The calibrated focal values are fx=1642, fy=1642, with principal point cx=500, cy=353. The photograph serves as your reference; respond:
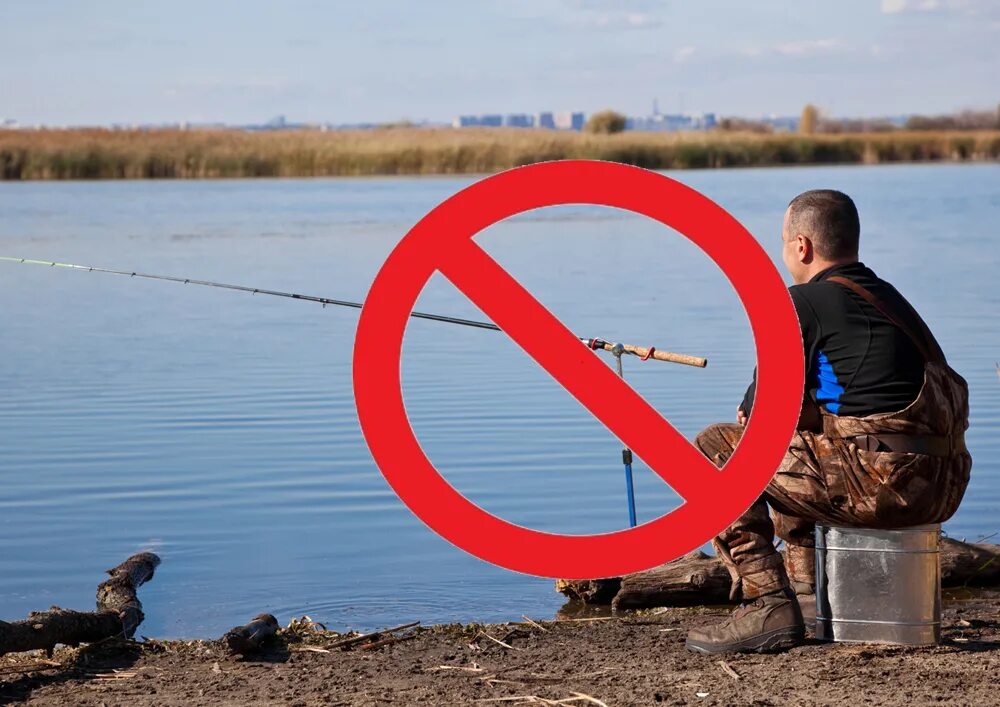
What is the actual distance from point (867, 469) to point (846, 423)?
0.51 feet

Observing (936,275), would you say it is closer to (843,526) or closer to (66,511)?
(66,511)

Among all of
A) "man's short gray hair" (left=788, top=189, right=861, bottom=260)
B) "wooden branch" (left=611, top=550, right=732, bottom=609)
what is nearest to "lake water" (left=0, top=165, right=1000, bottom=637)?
"wooden branch" (left=611, top=550, right=732, bottom=609)

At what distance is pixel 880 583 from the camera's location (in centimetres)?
515

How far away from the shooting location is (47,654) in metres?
5.60

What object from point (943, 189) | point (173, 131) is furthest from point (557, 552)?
point (173, 131)

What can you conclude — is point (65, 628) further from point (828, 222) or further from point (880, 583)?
point (828, 222)

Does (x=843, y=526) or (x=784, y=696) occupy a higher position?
(x=843, y=526)

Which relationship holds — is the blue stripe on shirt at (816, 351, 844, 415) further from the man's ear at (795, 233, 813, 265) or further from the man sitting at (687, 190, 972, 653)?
the man's ear at (795, 233, 813, 265)

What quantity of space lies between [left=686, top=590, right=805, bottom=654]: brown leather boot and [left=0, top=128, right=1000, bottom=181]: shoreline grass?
40.2 meters

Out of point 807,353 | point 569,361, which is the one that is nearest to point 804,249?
point 807,353

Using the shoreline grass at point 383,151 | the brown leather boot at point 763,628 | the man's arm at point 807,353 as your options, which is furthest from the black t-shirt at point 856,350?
the shoreline grass at point 383,151

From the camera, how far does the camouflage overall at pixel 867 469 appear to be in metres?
5.01

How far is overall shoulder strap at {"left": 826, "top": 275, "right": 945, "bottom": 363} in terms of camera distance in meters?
5.04

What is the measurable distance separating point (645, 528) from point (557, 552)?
0.26 m
